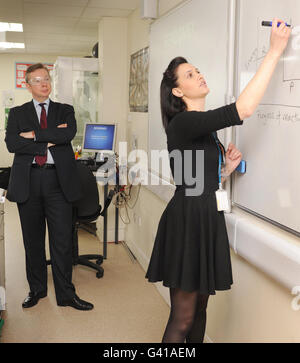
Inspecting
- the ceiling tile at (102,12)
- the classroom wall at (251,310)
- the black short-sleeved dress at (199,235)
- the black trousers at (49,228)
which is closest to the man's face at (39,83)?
the black trousers at (49,228)

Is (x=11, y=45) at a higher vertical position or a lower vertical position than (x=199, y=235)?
higher

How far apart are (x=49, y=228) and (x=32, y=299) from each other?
560 mm

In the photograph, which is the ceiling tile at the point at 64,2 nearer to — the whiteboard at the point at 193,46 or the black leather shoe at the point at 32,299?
the whiteboard at the point at 193,46

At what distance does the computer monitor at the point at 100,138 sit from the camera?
4.57 m

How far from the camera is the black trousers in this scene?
9.80 feet

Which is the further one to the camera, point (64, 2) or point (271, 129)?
point (64, 2)

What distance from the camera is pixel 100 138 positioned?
182 inches

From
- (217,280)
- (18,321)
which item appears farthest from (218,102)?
(18,321)

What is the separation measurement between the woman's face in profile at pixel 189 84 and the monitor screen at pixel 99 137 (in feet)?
9.19

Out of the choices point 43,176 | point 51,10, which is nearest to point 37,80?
point 43,176

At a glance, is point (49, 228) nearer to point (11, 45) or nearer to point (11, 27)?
point (11, 27)

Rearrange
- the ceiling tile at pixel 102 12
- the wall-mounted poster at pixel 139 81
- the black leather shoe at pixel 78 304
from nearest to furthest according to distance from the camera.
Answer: the black leather shoe at pixel 78 304 < the wall-mounted poster at pixel 139 81 < the ceiling tile at pixel 102 12

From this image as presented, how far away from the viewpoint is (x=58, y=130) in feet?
9.72

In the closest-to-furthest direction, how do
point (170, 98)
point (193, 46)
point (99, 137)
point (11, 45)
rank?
point (170, 98)
point (193, 46)
point (99, 137)
point (11, 45)
